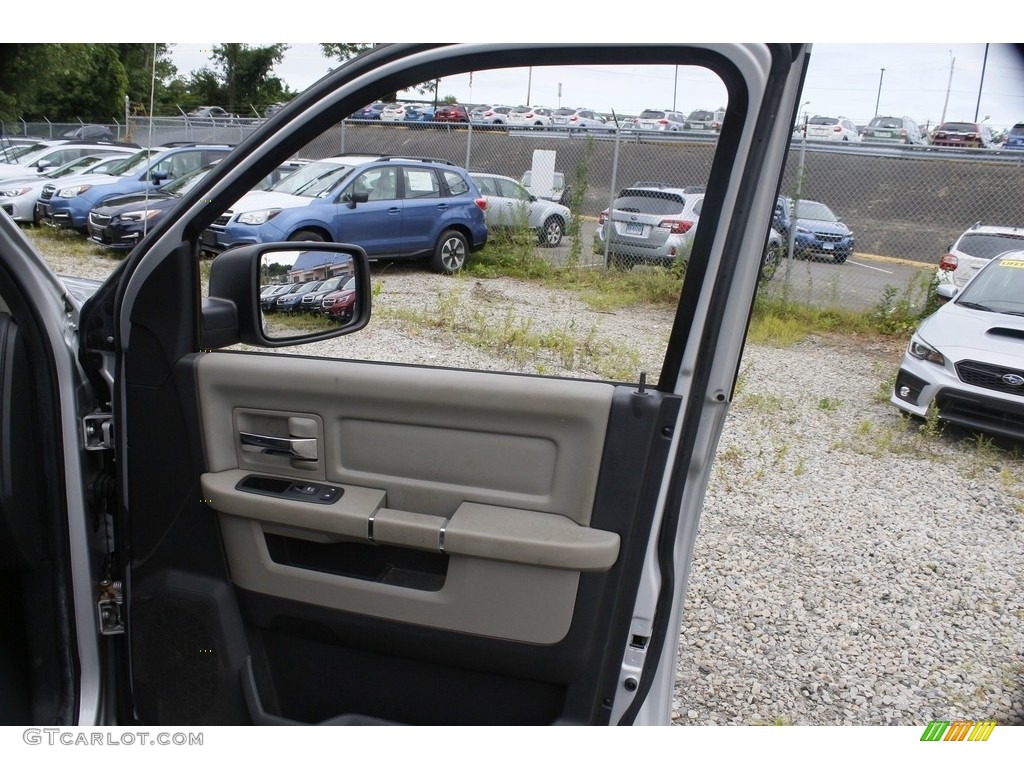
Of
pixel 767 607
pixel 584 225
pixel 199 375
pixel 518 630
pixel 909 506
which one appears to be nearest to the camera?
pixel 518 630

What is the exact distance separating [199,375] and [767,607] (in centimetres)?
300

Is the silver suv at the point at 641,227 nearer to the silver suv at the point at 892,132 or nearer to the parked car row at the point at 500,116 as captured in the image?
the parked car row at the point at 500,116

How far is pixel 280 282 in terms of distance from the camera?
192 centimetres

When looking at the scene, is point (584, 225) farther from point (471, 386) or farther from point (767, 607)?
point (471, 386)

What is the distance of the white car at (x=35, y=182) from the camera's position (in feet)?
29.7

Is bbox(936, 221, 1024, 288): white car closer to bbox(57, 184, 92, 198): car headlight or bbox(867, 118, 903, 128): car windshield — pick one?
bbox(867, 118, 903, 128): car windshield

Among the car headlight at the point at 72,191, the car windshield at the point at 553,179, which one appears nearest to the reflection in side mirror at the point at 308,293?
the car windshield at the point at 553,179

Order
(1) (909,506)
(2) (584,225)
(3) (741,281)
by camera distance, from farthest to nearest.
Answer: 1. (1) (909,506)
2. (2) (584,225)
3. (3) (741,281)

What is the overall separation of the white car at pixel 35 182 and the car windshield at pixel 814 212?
842cm

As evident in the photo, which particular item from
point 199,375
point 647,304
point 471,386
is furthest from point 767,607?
point 199,375

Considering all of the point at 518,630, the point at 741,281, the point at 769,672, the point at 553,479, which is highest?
the point at 741,281

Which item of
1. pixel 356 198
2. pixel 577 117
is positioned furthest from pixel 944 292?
pixel 356 198

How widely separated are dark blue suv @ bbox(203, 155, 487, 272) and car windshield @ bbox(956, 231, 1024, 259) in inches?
235

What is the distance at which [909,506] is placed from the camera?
5.01 meters
